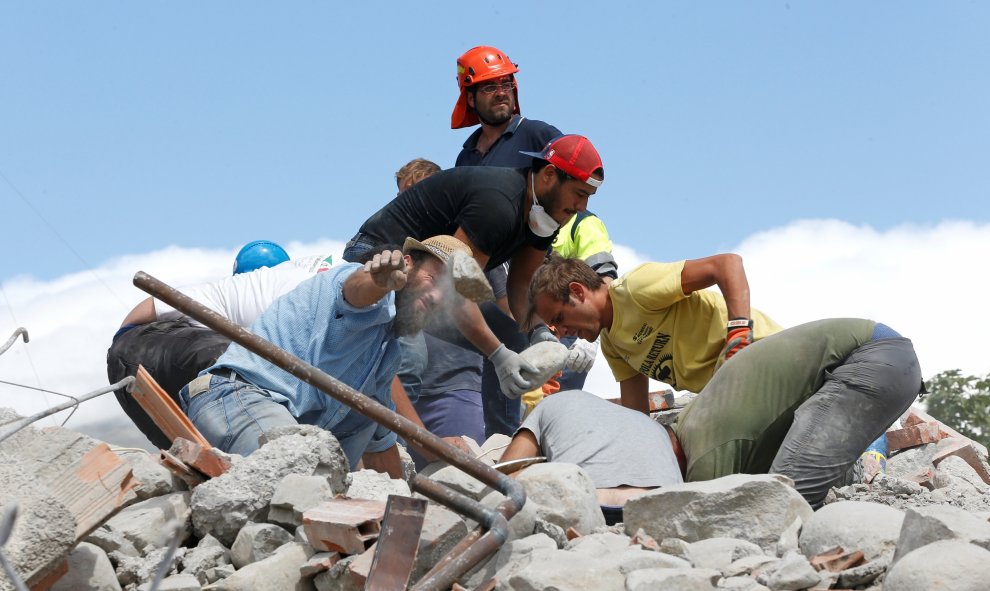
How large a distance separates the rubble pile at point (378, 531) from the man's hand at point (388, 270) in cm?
57

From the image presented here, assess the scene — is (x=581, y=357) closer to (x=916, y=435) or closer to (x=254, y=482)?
(x=254, y=482)

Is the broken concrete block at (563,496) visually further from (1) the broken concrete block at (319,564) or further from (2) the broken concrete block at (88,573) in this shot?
(2) the broken concrete block at (88,573)

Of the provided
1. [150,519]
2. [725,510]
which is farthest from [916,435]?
[150,519]

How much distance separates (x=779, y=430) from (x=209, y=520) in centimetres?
204

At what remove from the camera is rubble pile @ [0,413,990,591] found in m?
2.79

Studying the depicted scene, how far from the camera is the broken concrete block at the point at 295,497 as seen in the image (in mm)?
3338

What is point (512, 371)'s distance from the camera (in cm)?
487

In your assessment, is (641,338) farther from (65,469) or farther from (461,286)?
(65,469)

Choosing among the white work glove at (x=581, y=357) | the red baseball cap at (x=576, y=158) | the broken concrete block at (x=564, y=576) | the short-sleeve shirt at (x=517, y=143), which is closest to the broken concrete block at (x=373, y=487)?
the broken concrete block at (x=564, y=576)

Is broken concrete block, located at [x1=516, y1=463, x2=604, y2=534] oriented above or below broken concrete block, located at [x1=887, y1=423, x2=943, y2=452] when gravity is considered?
above

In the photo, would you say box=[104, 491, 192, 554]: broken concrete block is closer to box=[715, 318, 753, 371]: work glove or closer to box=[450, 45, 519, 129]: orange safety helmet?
box=[715, 318, 753, 371]: work glove

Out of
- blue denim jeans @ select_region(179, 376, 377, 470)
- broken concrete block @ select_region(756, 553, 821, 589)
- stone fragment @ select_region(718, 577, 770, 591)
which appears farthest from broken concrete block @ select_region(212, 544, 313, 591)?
broken concrete block @ select_region(756, 553, 821, 589)

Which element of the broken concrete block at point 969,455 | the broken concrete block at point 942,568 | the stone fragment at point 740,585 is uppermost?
the broken concrete block at point 942,568

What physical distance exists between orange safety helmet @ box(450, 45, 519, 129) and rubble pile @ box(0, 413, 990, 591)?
2704mm
